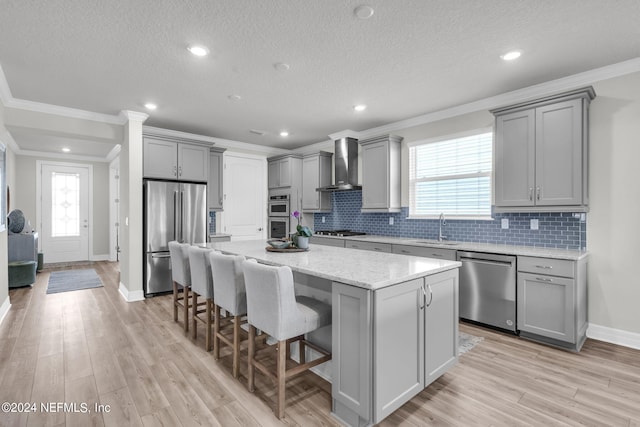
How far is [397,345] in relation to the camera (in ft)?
6.07

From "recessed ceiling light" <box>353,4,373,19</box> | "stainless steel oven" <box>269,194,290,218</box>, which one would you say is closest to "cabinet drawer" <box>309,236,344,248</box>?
"stainless steel oven" <box>269,194,290,218</box>

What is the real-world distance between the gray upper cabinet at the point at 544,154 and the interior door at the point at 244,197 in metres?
4.34

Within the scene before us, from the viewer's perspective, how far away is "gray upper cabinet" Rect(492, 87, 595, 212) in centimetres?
298

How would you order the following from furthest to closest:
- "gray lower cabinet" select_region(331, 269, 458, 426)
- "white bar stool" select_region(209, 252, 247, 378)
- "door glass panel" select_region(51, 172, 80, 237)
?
"door glass panel" select_region(51, 172, 80, 237) < "white bar stool" select_region(209, 252, 247, 378) < "gray lower cabinet" select_region(331, 269, 458, 426)

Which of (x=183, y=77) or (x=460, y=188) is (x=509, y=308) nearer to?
(x=460, y=188)

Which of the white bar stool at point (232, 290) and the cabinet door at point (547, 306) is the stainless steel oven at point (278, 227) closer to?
the white bar stool at point (232, 290)

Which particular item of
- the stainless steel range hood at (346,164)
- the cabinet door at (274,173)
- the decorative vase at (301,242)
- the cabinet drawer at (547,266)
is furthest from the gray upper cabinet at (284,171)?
the cabinet drawer at (547,266)

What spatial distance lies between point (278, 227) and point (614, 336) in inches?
196

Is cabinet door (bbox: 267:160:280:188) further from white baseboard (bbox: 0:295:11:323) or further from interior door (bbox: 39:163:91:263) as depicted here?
interior door (bbox: 39:163:91:263)

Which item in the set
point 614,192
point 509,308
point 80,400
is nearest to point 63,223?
point 80,400

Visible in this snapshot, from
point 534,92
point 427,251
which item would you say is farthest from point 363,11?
point 427,251

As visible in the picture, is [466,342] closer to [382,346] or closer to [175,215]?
[382,346]

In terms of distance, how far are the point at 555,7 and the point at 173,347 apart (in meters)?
4.02

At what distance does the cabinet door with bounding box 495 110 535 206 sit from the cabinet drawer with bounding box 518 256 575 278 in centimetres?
63
